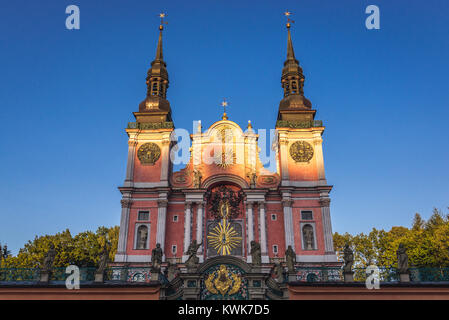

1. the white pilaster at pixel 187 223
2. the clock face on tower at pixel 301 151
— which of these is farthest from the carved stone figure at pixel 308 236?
the white pilaster at pixel 187 223

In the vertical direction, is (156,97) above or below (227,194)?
above

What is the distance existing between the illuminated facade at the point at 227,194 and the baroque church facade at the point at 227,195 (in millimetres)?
84

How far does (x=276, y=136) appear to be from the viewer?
116 feet

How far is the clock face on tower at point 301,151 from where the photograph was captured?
3362cm

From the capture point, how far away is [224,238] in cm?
3169

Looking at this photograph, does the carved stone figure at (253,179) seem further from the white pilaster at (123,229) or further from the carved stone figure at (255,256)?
the carved stone figure at (255,256)

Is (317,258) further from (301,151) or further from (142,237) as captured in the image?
(142,237)

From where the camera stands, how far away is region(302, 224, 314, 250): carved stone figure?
30405mm

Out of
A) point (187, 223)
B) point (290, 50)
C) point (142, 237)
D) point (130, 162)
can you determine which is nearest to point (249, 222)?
point (187, 223)

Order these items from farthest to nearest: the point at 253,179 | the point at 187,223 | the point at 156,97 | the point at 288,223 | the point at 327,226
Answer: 1. the point at 156,97
2. the point at 253,179
3. the point at 187,223
4. the point at 288,223
5. the point at 327,226

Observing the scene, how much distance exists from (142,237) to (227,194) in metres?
8.17

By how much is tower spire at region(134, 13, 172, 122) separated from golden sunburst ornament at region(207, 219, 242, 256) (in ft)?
38.7
